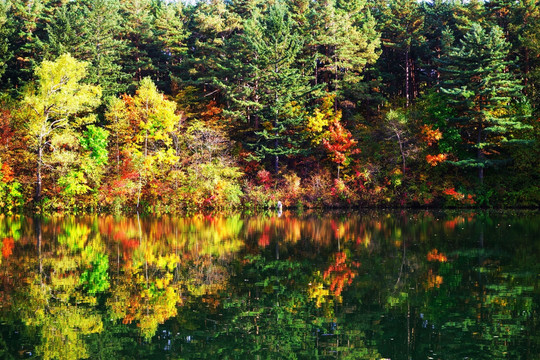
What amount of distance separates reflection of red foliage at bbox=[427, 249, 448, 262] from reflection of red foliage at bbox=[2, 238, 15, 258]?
1405 centimetres

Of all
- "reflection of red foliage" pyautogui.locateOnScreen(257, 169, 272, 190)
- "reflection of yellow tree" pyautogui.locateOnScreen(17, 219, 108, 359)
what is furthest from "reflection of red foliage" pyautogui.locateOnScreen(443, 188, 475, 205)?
"reflection of yellow tree" pyautogui.locateOnScreen(17, 219, 108, 359)

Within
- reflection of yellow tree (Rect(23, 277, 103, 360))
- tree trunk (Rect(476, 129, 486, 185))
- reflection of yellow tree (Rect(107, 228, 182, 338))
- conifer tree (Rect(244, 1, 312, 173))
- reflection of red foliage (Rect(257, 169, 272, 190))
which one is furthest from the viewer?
reflection of red foliage (Rect(257, 169, 272, 190))

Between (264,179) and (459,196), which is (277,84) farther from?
(459,196)

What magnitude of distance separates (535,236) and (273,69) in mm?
29368

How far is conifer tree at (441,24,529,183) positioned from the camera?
3872 centimetres

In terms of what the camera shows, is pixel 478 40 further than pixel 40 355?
Yes

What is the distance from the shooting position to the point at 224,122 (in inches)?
1930

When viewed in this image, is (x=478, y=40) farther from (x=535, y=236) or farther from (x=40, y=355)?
(x=40, y=355)

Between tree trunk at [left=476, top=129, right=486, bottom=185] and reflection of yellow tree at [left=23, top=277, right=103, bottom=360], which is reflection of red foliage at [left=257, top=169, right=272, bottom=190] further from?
reflection of yellow tree at [left=23, top=277, right=103, bottom=360]

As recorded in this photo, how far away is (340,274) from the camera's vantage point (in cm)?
1429

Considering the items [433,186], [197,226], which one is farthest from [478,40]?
[197,226]

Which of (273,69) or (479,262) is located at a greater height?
(273,69)

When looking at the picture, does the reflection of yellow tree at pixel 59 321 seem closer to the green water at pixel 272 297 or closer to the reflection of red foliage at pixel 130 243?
the green water at pixel 272 297

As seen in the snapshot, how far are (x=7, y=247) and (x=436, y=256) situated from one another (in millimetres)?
15647
